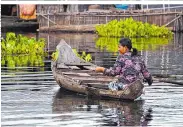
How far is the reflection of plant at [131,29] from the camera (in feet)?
128

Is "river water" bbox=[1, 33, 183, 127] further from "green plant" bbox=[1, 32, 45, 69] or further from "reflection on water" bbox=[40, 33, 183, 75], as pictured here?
"green plant" bbox=[1, 32, 45, 69]

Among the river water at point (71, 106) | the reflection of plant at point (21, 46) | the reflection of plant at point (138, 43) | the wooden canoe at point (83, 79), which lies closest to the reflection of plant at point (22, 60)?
the reflection of plant at point (21, 46)

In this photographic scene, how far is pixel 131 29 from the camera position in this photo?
1531 inches

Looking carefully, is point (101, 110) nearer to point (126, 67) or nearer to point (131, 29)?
point (126, 67)

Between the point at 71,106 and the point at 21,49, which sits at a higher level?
the point at 21,49

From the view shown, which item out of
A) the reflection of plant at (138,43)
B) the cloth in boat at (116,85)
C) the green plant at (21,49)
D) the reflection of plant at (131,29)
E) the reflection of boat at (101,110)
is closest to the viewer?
the reflection of boat at (101,110)

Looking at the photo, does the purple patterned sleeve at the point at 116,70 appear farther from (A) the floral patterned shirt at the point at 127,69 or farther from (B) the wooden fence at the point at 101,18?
(B) the wooden fence at the point at 101,18

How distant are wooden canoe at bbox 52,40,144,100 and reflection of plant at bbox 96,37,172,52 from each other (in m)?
11.7

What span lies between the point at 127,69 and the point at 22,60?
32.6 feet

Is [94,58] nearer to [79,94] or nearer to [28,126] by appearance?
[79,94]

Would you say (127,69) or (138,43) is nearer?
(127,69)

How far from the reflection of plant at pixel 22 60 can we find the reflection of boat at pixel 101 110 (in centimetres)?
703

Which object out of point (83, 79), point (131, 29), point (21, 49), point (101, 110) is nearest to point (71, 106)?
point (101, 110)

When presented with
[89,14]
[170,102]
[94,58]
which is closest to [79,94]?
[170,102]
